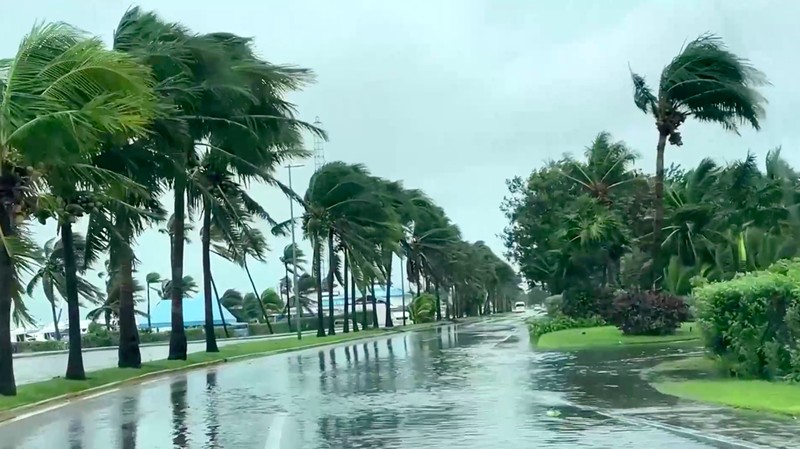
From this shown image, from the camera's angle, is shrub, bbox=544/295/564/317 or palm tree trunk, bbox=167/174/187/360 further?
shrub, bbox=544/295/564/317

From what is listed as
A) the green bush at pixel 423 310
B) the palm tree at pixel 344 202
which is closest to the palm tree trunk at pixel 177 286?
the palm tree at pixel 344 202

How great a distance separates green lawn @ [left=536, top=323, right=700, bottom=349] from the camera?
34.9 meters

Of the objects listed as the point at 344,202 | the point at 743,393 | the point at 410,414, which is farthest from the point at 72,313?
the point at 344,202

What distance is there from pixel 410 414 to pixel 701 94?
2215cm

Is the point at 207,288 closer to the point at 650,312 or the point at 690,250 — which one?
the point at 650,312

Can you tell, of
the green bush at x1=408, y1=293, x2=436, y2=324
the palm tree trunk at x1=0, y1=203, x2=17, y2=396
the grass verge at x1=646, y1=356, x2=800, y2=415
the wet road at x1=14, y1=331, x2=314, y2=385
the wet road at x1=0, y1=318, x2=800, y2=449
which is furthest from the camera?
the green bush at x1=408, y1=293, x2=436, y2=324

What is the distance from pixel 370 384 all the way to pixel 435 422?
7.84 meters

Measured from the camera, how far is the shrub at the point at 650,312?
3597 centimetres

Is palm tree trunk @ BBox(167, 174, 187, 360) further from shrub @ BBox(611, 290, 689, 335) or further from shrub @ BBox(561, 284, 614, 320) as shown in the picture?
shrub @ BBox(561, 284, 614, 320)

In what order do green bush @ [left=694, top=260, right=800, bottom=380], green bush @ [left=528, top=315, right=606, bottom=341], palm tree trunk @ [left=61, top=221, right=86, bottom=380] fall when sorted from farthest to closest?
green bush @ [left=528, top=315, right=606, bottom=341] < palm tree trunk @ [left=61, top=221, right=86, bottom=380] < green bush @ [left=694, top=260, right=800, bottom=380]

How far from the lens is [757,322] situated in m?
18.9

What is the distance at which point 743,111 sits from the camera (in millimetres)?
34844

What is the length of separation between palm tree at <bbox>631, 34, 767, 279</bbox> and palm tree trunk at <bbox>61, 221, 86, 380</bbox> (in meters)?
19.6

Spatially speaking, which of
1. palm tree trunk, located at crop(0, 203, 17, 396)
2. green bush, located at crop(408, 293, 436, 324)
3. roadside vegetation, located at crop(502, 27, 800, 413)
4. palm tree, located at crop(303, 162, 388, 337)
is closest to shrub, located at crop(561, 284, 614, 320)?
roadside vegetation, located at crop(502, 27, 800, 413)
